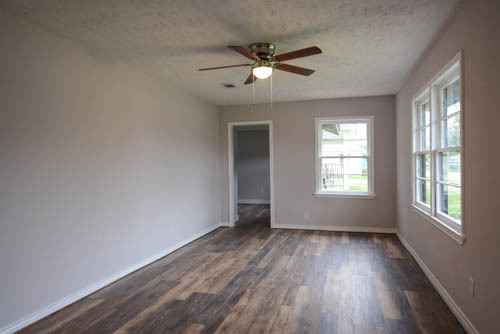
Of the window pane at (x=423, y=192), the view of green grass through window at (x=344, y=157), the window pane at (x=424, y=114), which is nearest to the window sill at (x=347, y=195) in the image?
the view of green grass through window at (x=344, y=157)

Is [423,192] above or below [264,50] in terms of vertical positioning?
below

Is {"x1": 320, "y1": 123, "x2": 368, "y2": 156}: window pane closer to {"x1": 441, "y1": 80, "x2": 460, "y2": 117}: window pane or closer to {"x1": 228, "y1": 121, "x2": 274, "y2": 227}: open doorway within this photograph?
{"x1": 441, "y1": 80, "x2": 460, "y2": 117}: window pane

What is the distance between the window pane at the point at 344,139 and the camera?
19.7 feet

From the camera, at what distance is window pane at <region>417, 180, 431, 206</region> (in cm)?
389

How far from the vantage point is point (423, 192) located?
4.15m

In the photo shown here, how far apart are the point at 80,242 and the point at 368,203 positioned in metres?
4.74

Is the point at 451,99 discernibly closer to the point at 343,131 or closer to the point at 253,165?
the point at 343,131

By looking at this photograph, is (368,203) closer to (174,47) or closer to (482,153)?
(482,153)

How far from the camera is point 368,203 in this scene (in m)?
5.90

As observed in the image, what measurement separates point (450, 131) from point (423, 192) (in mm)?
1385

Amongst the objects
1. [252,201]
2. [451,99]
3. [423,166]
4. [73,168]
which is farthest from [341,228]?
[73,168]

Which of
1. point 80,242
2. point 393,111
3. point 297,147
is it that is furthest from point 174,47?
point 393,111

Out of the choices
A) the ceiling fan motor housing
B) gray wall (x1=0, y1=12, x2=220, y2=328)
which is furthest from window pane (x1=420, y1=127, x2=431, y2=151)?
gray wall (x1=0, y1=12, x2=220, y2=328)

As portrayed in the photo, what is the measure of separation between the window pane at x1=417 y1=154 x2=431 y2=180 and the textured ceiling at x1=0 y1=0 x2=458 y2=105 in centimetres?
116
